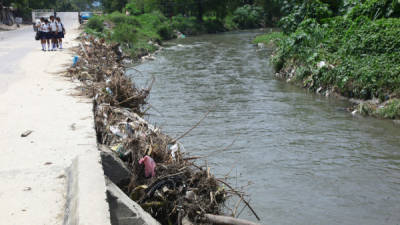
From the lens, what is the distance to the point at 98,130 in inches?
255

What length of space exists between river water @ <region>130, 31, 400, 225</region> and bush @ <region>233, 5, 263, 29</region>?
4273cm

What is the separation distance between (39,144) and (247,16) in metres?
54.9

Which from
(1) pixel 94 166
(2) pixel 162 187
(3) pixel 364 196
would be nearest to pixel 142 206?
(2) pixel 162 187

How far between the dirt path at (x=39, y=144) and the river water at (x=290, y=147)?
2.29 meters

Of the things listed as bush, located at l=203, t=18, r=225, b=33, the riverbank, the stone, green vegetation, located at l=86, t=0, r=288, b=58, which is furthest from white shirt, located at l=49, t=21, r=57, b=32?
bush, located at l=203, t=18, r=225, b=33

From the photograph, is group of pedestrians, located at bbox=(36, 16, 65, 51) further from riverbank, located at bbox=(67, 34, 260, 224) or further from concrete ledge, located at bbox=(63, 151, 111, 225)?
concrete ledge, located at bbox=(63, 151, 111, 225)

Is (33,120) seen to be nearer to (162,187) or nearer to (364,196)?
(162,187)

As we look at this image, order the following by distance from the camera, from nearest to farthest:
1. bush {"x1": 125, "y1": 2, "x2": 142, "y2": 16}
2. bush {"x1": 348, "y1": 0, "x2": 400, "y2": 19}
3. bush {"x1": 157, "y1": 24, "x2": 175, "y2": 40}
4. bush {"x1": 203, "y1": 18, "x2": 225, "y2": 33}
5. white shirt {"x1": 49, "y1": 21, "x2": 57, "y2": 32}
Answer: bush {"x1": 348, "y1": 0, "x2": 400, "y2": 19} < white shirt {"x1": 49, "y1": 21, "x2": 57, "y2": 32} < bush {"x1": 157, "y1": 24, "x2": 175, "y2": 40} < bush {"x1": 203, "y1": 18, "x2": 225, "y2": 33} < bush {"x1": 125, "y1": 2, "x2": 142, "y2": 16}

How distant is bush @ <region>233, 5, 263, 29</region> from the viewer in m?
58.3

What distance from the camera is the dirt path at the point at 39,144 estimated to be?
409 cm

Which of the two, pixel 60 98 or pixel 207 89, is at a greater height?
pixel 60 98

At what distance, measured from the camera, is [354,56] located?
46.2ft

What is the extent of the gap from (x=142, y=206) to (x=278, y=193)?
2953 mm

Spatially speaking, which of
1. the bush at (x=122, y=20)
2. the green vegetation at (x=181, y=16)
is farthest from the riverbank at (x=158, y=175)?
the bush at (x=122, y=20)
